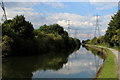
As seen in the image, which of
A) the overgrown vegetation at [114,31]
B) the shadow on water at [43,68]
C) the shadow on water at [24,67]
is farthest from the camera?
the overgrown vegetation at [114,31]

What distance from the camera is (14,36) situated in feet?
159

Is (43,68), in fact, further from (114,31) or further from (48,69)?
(114,31)

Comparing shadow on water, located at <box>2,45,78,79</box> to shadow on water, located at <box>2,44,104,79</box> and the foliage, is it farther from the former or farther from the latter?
the foliage

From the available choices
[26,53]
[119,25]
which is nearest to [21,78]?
[119,25]

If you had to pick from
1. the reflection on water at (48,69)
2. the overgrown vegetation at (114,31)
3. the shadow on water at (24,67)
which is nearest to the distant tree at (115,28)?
the overgrown vegetation at (114,31)

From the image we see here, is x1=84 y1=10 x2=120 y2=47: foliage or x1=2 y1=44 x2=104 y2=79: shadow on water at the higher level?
x1=84 y1=10 x2=120 y2=47: foliage

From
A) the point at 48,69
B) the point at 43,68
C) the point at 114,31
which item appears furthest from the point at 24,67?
the point at 114,31

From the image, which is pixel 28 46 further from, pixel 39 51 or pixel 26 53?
pixel 39 51

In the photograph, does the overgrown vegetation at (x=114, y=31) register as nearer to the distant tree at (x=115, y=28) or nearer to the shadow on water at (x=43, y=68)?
the distant tree at (x=115, y=28)

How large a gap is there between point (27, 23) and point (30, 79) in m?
36.5

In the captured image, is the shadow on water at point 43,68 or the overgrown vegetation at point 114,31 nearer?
the shadow on water at point 43,68

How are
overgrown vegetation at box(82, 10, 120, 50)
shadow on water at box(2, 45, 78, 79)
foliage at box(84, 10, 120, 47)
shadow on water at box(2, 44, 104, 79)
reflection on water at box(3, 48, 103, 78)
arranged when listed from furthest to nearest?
overgrown vegetation at box(82, 10, 120, 50)
foliage at box(84, 10, 120, 47)
shadow on water at box(2, 45, 78, 79)
shadow on water at box(2, 44, 104, 79)
reflection on water at box(3, 48, 103, 78)

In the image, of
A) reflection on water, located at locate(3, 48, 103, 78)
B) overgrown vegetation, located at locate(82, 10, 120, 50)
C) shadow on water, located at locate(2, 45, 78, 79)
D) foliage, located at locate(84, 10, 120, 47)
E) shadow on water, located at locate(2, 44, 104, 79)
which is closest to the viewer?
reflection on water, located at locate(3, 48, 103, 78)

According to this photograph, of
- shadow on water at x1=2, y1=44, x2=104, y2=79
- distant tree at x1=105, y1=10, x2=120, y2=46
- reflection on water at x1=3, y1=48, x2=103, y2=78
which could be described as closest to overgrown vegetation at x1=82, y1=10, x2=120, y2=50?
distant tree at x1=105, y1=10, x2=120, y2=46
